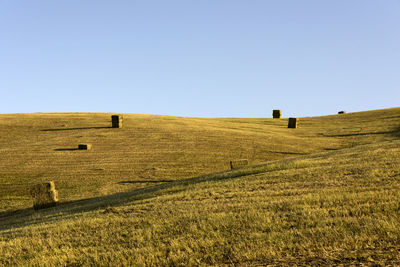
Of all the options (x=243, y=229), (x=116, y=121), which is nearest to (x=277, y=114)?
(x=116, y=121)

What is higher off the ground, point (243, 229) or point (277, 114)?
point (277, 114)

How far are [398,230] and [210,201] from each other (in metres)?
5.66

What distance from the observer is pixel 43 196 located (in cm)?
1858

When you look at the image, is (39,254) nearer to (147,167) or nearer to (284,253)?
(284,253)

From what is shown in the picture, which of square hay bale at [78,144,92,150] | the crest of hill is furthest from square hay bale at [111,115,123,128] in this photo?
square hay bale at [78,144,92,150]

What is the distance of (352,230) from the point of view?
7.56 metres

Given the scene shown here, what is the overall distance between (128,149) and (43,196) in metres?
12.1

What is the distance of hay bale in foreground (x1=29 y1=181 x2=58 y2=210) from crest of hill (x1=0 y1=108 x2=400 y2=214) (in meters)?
1.26

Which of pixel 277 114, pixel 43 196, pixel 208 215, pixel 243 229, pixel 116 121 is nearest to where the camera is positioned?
pixel 243 229

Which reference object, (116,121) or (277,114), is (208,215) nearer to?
(116,121)

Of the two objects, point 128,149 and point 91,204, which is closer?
point 91,204

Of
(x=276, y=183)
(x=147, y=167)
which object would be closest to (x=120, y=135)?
(x=147, y=167)

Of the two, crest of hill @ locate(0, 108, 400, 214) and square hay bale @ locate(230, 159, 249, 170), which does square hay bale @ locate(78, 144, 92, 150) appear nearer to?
crest of hill @ locate(0, 108, 400, 214)

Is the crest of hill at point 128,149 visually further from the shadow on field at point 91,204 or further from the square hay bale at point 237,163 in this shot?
the shadow on field at point 91,204
